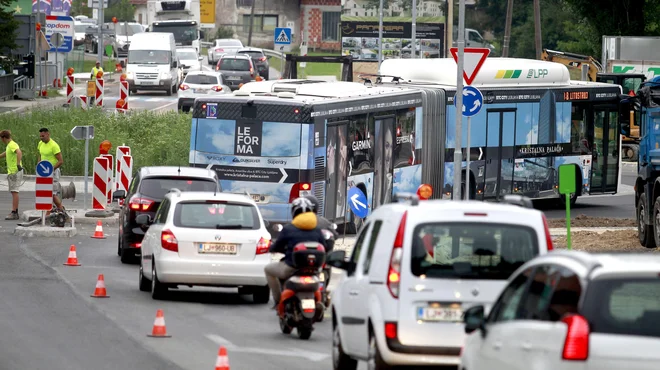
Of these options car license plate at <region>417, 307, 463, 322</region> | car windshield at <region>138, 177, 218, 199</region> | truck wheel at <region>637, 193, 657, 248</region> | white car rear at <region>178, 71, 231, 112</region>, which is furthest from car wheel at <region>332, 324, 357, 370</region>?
white car rear at <region>178, 71, 231, 112</region>

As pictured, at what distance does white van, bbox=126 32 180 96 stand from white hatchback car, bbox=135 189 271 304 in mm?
46790

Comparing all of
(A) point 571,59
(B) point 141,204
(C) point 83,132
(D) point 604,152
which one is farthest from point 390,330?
(A) point 571,59

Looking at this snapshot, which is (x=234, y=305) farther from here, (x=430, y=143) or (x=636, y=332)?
(x=430, y=143)

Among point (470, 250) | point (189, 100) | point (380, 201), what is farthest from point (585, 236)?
point (189, 100)

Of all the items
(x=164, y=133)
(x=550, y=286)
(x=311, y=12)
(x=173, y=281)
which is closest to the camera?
(x=550, y=286)

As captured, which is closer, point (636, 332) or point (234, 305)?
point (636, 332)

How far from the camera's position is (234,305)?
17688 millimetres

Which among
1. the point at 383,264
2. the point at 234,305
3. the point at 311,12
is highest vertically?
the point at 311,12

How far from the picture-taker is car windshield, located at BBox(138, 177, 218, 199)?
2117 cm

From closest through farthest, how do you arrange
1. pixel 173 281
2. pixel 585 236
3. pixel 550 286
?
pixel 550 286
pixel 173 281
pixel 585 236

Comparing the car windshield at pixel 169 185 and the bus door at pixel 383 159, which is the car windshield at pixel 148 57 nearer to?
the bus door at pixel 383 159

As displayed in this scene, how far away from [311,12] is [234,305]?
98.9 m

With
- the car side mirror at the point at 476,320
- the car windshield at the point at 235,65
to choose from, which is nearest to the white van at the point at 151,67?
the car windshield at the point at 235,65

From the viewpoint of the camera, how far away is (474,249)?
34.8 feet
